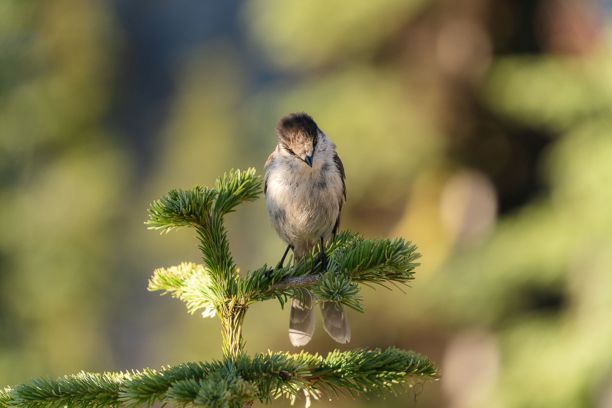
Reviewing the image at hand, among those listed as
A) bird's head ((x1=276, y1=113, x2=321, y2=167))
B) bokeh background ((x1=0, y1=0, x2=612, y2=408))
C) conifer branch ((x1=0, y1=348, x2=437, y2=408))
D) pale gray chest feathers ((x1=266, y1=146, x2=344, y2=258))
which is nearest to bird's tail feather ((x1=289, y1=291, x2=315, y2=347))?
pale gray chest feathers ((x1=266, y1=146, x2=344, y2=258))

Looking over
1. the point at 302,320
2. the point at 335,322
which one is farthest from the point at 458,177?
the point at 335,322

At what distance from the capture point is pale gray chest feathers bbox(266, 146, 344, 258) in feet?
16.3

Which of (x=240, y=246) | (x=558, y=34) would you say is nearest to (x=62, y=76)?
(x=240, y=246)

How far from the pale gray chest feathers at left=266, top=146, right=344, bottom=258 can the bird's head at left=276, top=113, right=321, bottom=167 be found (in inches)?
2.6

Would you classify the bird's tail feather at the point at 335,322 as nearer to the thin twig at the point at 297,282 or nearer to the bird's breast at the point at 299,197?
the thin twig at the point at 297,282

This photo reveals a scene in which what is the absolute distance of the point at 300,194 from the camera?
4977 millimetres

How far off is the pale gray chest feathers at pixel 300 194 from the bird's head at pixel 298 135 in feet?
0.22

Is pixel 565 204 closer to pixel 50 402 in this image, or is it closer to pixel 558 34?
pixel 558 34

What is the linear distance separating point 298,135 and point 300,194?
322 mm

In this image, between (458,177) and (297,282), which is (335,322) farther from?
(458,177)

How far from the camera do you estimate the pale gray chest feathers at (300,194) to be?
4.98 m

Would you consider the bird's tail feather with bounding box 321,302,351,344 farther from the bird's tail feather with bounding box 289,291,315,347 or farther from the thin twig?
the thin twig

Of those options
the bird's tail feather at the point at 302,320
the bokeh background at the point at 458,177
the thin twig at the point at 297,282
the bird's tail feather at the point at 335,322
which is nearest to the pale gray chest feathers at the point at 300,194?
the bird's tail feather at the point at 302,320

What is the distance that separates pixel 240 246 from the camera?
98.6ft
